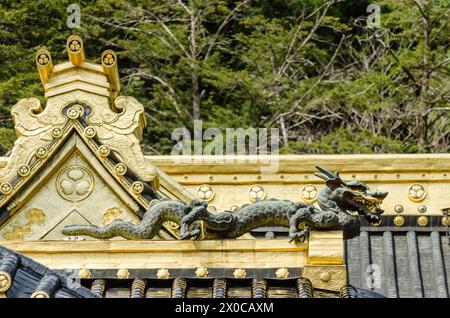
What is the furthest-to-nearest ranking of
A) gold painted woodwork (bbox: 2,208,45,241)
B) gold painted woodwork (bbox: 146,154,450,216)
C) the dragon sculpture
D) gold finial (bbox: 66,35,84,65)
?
gold painted woodwork (bbox: 146,154,450,216), gold finial (bbox: 66,35,84,65), gold painted woodwork (bbox: 2,208,45,241), the dragon sculpture

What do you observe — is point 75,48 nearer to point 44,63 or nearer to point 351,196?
point 44,63

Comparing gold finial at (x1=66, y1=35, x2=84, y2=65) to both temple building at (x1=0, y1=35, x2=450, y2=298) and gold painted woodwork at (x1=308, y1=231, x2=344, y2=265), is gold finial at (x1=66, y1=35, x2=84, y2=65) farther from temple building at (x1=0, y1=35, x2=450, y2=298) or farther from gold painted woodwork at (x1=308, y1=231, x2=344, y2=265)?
gold painted woodwork at (x1=308, y1=231, x2=344, y2=265)

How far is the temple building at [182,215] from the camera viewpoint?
1263cm

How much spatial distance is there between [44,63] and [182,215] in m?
2.89

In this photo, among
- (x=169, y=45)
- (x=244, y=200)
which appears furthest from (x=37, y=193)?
(x=169, y=45)

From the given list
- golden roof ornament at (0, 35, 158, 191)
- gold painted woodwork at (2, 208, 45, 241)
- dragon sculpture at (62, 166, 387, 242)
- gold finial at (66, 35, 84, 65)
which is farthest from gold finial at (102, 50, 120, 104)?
dragon sculpture at (62, 166, 387, 242)

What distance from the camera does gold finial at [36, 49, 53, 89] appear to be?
1530 cm

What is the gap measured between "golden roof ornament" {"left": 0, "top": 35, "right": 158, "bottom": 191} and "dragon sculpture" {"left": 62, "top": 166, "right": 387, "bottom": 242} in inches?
68.6

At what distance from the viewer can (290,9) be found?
29.6m

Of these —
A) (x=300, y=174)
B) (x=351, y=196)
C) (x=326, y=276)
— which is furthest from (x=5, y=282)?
(x=300, y=174)

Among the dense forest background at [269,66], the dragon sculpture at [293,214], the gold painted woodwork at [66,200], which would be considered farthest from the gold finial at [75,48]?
the dense forest background at [269,66]

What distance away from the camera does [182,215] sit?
13117 mm

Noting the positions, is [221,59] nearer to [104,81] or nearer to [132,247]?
[104,81]

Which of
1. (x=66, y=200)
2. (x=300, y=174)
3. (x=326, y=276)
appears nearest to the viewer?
(x=326, y=276)
